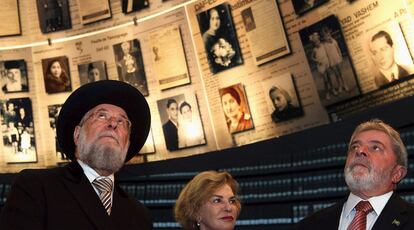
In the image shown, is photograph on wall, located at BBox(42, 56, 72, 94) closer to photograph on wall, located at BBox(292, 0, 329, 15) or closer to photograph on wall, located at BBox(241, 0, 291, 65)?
photograph on wall, located at BBox(241, 0, 291, 65)

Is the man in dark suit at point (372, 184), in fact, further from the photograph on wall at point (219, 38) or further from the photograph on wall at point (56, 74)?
the photograph on wall at point (56, 74)

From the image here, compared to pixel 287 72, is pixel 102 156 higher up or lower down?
lower down

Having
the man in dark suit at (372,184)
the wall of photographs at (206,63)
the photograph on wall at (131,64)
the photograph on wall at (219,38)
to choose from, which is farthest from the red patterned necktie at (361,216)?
the photograph on wall at (131,64)

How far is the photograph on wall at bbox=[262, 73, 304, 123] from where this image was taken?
17.4ft

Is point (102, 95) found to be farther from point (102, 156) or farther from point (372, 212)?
point (372, 212)

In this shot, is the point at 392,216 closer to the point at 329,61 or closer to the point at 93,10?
the point at 329,61

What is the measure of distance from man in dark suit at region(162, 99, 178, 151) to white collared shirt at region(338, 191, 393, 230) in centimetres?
315

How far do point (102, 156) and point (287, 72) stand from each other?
2998mm

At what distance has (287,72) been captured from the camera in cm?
534

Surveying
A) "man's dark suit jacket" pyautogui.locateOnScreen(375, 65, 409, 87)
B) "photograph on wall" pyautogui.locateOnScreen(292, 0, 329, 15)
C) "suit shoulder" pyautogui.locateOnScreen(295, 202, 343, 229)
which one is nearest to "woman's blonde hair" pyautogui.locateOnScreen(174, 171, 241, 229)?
"suit shoulder" pyautogui.locateOnScreen(295, 202, 343, 229)

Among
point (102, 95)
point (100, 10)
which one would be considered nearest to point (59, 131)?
point (102, 95)

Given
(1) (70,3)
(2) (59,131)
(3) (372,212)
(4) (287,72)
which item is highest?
(1) (70,3)

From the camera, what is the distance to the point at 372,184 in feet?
10.2

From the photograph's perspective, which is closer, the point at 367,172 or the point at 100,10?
the point at 367,172
